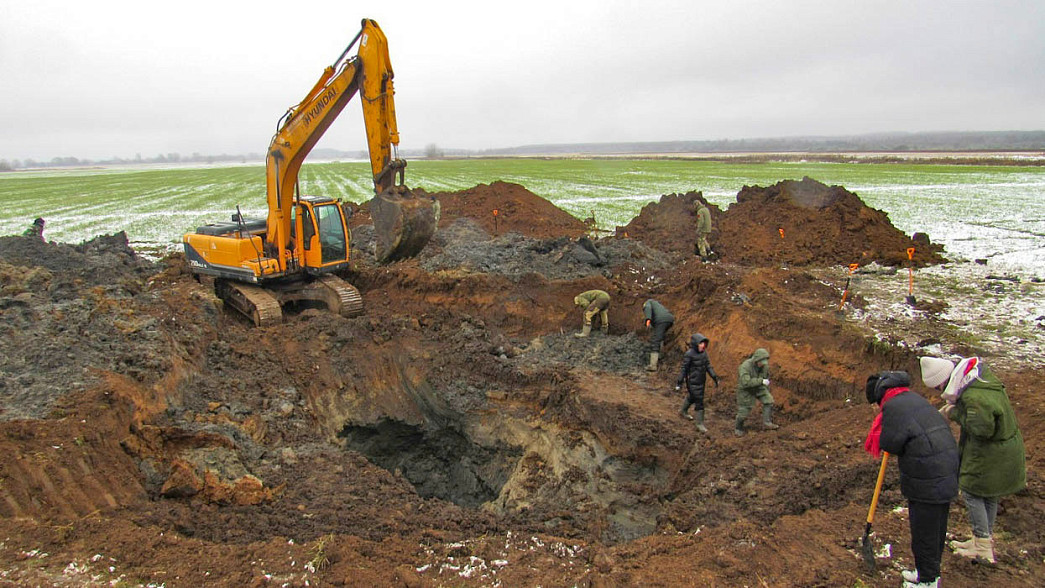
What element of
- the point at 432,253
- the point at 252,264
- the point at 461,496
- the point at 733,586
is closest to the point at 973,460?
the point at 733,586

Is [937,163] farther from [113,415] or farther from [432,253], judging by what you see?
[113,415]

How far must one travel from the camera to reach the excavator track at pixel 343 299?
11195 mm

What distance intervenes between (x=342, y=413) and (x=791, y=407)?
6958 mm

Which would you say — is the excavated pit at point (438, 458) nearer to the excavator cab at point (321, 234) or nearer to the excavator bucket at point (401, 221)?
the excavator bucket at point (401, 221)

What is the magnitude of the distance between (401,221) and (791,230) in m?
12.7

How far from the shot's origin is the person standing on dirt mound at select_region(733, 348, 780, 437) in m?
7.57

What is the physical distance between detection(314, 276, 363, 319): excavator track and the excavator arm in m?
1.41

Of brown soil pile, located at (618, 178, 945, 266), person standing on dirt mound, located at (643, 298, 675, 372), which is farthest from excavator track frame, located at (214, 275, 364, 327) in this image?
brown soil pile, located at (618, 178, 945, 266)

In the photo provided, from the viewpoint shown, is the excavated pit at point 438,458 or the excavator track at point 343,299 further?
the excavator track at point 343,299

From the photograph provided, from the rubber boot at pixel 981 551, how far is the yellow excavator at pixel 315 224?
27.1ft

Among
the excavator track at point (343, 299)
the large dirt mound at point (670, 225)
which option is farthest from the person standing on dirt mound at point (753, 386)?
the large dirt mound at point (670, 225)

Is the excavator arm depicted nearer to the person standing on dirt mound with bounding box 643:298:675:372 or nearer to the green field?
the person standing on dirt mound with bounding box 643:298:675:372

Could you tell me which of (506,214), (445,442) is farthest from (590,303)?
(506,214)

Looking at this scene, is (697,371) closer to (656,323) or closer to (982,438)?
(656,323)
